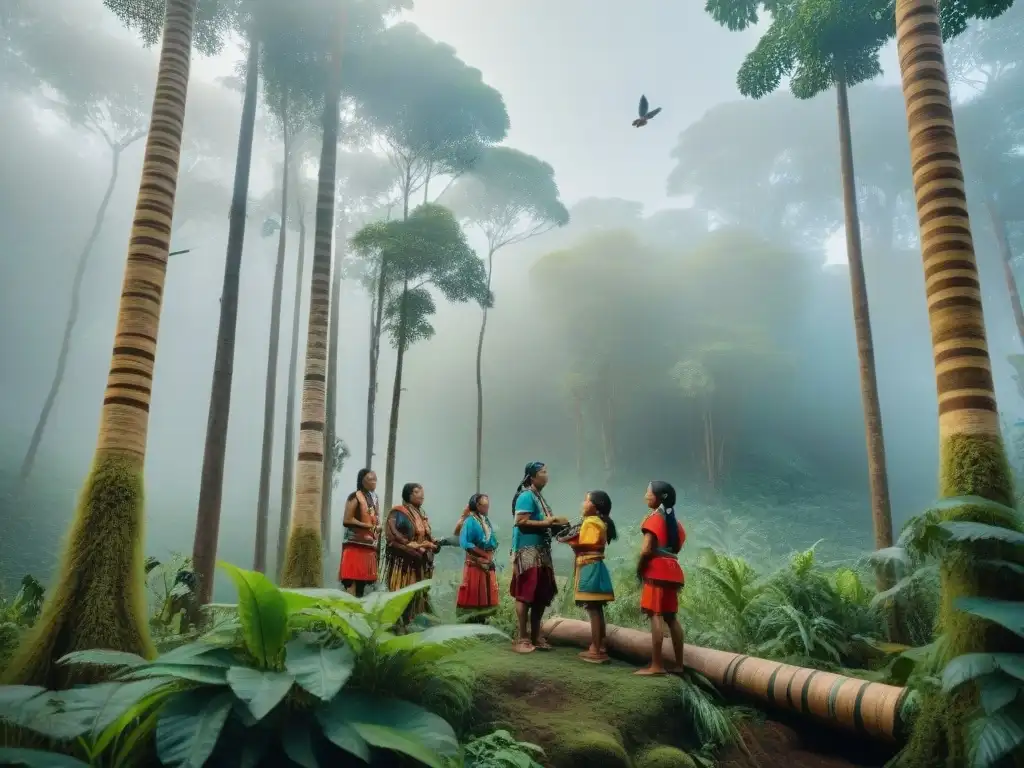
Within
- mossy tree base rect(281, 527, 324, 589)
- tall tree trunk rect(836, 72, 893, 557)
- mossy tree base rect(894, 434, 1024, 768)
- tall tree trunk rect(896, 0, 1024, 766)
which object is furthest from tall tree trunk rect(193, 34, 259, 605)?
tall tree trunk rect(836, 72, 893, 557)

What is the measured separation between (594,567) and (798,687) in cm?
176

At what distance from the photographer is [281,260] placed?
17.0m

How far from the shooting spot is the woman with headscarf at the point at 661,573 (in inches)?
192

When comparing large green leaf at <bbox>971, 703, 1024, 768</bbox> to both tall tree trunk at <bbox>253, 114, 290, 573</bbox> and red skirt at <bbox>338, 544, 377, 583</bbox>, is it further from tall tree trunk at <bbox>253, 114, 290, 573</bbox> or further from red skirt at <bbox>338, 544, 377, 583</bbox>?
tall tree trunk at <bbox>253, 114, 290, 573</bbox>

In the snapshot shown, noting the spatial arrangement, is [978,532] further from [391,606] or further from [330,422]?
[330,422]

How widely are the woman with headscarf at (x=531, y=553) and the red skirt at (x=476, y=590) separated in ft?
2.40

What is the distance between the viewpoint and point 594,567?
537cm

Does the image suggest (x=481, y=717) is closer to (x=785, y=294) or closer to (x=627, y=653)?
(x=627, y=653)

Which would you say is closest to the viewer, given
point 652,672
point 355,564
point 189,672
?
point 189,672

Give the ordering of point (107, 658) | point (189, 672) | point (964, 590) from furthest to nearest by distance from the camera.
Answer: point (964, 590) → point (107, 658) → point (189, 672)

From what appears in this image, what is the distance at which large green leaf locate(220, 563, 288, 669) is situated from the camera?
9.18ft

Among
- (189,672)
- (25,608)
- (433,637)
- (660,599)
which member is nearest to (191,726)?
(189,672)

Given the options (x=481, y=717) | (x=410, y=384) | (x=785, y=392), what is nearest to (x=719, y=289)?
(x=785, y=392)

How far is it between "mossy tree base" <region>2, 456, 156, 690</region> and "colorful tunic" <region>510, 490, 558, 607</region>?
2987mm
